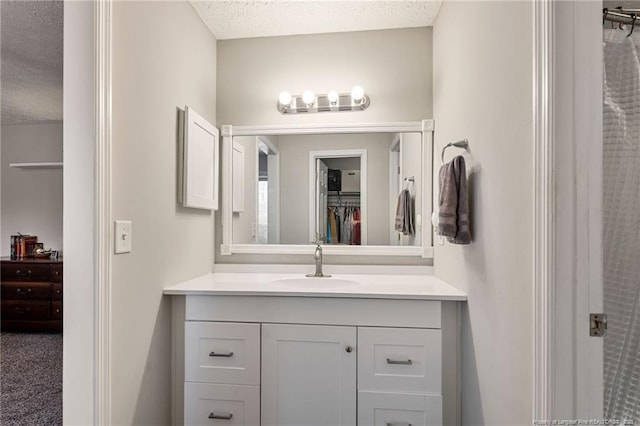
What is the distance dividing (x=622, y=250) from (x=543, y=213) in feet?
1.33

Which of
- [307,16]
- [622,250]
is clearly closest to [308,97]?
[307,16]

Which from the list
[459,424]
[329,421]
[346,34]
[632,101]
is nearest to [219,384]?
[329,421]

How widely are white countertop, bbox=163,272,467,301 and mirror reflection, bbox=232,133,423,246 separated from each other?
225 mm

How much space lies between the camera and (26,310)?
131 inches

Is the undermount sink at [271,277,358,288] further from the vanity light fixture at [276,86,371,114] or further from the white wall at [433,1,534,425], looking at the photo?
the vanity light fixture at [276,86,371,114]

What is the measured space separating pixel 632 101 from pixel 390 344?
1.22 meters

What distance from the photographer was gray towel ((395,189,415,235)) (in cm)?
202

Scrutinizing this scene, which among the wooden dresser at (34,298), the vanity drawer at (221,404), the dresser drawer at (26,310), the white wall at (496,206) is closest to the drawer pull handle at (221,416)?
the vanity drawer at (221,404)

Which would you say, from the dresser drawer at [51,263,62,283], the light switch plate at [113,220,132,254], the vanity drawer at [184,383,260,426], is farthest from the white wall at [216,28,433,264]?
the dresser drawer at [51,263,62,283]

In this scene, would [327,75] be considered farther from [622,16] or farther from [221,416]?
[221,416]

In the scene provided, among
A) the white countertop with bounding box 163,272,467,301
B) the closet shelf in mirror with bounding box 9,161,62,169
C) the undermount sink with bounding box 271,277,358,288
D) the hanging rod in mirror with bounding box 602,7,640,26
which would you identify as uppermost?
the hanging rod in mirror with bounding box 602,7,640,26

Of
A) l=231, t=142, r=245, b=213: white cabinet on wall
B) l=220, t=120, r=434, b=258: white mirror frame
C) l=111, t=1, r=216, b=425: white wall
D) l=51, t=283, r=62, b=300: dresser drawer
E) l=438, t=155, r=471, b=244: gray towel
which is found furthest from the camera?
l=51, t=283, r=62, b=300: dresser drawer

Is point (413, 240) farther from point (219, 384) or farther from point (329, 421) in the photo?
point (219, 384)

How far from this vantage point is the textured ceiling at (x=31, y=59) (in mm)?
1856
